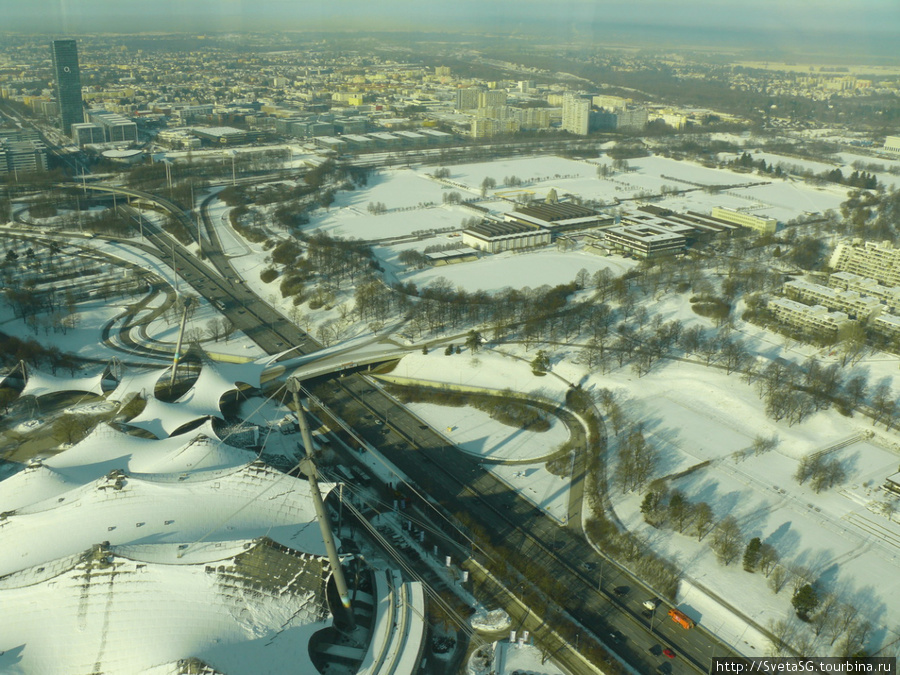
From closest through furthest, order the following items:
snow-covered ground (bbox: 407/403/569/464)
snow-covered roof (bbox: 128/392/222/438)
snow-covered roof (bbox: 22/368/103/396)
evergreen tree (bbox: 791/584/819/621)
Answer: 1. evergreen tree (bbox: 791/584/819/621)
2. snow-covered roof (bbox: 128/392/222/438)
3. snow-covered ground (bbox: 407/403/569/464)
4. snow-covered roof (bbox: 22/368/103/396)

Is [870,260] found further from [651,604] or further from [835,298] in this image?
[651,604]

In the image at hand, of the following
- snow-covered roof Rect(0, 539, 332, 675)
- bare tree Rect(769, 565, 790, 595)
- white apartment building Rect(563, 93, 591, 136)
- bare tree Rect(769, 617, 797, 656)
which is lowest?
bare tree Rect(769, 617, 797, 656)

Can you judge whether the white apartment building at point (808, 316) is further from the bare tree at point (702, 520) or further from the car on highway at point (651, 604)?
the car on highway at point (651, 604)

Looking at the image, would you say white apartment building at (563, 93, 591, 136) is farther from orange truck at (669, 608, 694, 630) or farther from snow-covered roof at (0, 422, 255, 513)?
orange truck at (669, 608, 694, 630)

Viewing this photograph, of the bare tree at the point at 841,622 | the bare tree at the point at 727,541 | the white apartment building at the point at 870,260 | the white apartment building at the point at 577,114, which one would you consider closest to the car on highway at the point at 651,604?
the bare tree at the point at 727,541

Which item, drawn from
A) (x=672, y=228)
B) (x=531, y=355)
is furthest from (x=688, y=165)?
(x=531, y=355)

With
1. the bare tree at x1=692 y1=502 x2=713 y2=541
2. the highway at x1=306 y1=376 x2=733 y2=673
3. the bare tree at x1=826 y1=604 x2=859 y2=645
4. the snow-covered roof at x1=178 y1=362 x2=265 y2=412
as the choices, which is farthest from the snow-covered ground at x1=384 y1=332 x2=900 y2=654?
Answer: the snow-covered roof at x1=178 y1=362 x2=265 y2=412

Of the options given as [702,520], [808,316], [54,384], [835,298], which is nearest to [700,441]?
[702,520]
